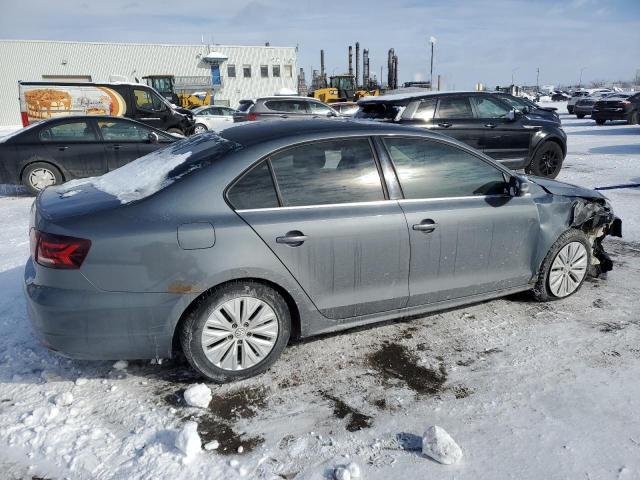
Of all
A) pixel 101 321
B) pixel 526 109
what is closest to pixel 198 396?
pixel 101 321

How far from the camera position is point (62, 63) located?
41281 millimetres

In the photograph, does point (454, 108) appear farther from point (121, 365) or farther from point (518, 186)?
point (121, 365)

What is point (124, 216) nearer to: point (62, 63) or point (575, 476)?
point (575, 476)

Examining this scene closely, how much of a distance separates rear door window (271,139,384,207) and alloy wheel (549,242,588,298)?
1.79 meters

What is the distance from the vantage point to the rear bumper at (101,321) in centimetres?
267

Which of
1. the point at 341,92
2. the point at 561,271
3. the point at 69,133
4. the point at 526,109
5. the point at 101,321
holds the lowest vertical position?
the point at 561,271

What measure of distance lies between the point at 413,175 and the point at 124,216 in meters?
1.89

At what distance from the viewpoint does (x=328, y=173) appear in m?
3.20

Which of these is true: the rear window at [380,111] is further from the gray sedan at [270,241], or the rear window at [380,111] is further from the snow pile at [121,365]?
the snow pile at [121,365]

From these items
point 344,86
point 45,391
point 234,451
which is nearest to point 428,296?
point 234,451

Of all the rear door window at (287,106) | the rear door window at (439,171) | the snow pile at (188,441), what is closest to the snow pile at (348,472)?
the snow pile at (188,441)

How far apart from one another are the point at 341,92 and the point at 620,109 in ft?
58.5

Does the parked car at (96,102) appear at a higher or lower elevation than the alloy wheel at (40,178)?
higher

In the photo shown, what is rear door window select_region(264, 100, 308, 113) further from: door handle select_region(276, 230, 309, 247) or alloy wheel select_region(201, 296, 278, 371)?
alloy wheel select_region(201, 296, 278, 371)
